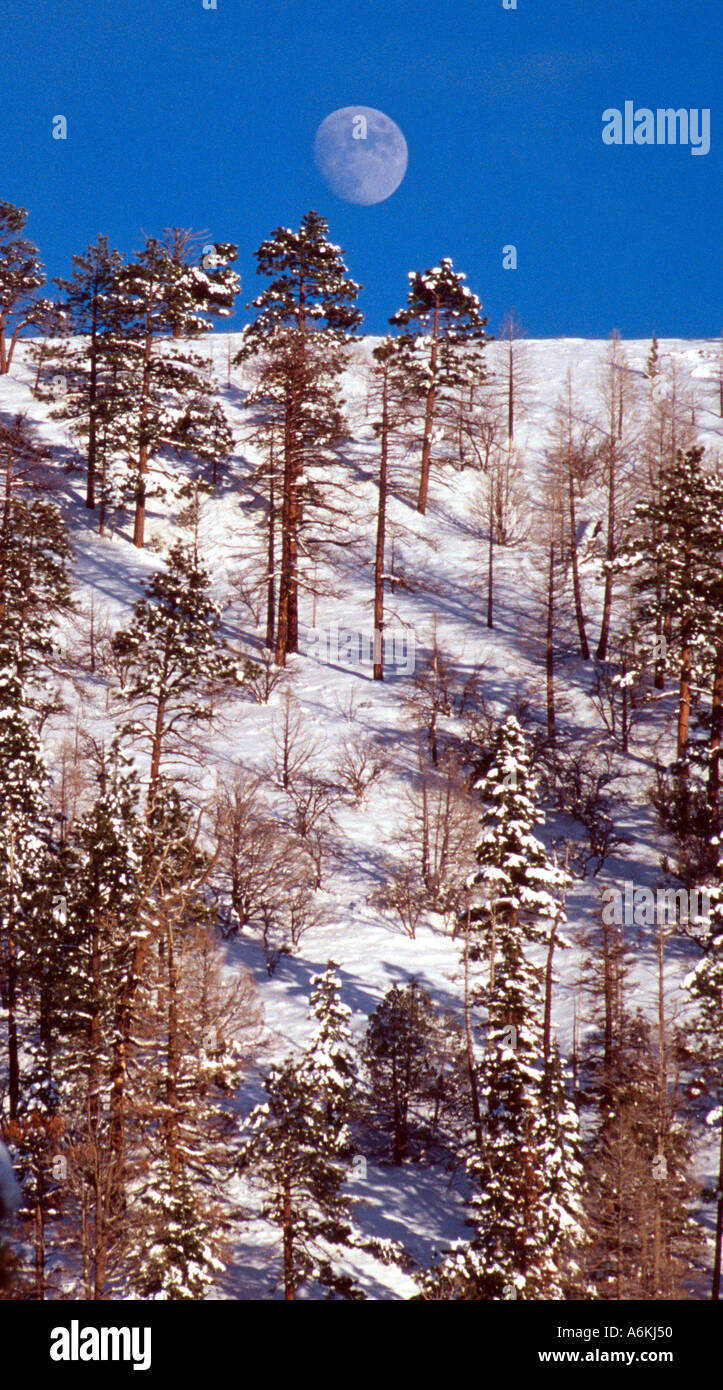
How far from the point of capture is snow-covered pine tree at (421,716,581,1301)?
52.7 feet

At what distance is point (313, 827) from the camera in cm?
2959

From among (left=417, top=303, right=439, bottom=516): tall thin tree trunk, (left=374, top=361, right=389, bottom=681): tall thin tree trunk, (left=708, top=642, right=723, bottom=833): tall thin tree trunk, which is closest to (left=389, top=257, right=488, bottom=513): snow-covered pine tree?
(left=417, top=303, right=439, bottom=516): tall thin tree trunk

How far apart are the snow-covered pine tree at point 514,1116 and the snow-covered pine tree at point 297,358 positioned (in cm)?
1656

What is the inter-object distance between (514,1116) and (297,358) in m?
29.7

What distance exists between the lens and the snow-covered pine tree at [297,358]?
36406 millimetres

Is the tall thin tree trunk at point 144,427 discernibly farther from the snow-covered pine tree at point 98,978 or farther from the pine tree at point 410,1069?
the pine tree at point 410,1069

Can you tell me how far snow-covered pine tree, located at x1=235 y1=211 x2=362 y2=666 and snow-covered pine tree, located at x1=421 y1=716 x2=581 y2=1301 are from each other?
1656cm

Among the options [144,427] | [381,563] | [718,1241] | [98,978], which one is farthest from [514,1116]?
[144,427]

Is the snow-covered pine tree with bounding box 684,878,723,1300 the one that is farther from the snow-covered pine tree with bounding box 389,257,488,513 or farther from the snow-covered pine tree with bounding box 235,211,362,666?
the snow-covered pine tree with bounding box 389,257,488,513

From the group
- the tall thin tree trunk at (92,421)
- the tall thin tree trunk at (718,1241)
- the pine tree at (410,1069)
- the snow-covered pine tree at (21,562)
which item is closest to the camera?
the tall thin tree trunk at (718,1241)

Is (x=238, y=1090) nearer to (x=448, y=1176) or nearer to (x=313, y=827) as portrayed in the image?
(x=448, y=1176)

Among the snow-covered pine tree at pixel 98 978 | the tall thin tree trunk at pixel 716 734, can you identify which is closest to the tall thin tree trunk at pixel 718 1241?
the tall thin tree trunk at pixel 716 734
